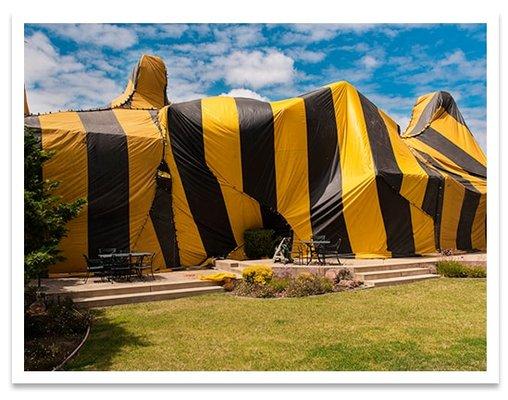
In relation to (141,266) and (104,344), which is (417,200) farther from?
(104,344)

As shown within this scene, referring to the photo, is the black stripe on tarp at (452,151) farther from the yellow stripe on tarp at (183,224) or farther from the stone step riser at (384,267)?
the yellow stripe on tarp at (183,224)

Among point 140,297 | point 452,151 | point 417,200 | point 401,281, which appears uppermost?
point 452,151

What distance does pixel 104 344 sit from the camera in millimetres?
6344

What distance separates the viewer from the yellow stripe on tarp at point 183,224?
13.1 metres

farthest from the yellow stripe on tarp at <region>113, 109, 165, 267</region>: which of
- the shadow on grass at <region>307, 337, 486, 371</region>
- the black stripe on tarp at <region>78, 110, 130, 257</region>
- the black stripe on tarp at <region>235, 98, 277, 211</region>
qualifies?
the shadow on grass at <region>307, 337, 486, 371</region>

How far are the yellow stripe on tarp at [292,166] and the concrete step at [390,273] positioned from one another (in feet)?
9.74

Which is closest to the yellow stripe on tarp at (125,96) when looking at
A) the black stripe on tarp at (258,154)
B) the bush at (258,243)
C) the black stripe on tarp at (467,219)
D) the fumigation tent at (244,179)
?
the fumigation tent at (244,179)

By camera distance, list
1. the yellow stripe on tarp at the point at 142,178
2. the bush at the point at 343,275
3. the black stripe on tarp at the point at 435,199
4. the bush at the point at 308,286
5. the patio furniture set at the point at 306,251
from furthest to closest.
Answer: the black stripe on tarp at the point at 435,199
the patio furniture set at the point at 306,251
the yellow stripe on tarp at the point at 142,178
the bush at the point at 343,275
the bush at the point at 308,286

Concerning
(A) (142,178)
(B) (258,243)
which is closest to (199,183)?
(A) (142,178)

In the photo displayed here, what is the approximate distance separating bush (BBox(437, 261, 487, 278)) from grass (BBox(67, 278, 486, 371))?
278 cm

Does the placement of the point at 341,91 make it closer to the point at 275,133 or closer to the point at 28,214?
the point at 275,133

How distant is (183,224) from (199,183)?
133 centimetres

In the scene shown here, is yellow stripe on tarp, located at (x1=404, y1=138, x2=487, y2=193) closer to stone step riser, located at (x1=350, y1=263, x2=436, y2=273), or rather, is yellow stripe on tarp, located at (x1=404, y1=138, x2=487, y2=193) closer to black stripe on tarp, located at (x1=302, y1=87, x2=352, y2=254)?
black stripe on tarp, located at (x1=302, y1=87, x2=352, y2=254)
